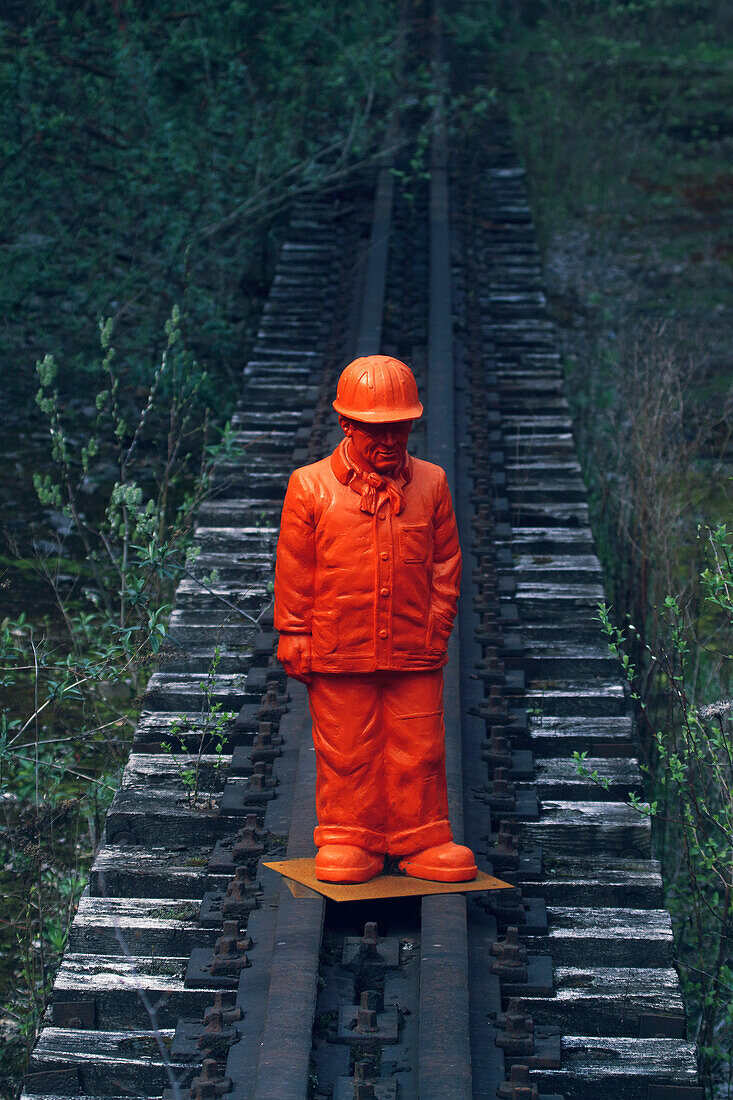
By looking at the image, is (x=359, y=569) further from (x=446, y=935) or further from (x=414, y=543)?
(x=446, y=935)

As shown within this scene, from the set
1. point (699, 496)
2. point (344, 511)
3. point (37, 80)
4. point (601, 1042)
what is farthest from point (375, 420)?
point (37, 80)

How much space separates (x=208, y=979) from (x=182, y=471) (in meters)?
4.06

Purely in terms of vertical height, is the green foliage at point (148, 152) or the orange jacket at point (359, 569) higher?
the green foliage at point (148, 152)

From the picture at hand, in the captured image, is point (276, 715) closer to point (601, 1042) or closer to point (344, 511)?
point (344, 511)

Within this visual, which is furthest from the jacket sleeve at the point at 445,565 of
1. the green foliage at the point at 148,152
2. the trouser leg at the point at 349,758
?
the green foliage at the point at 148,152

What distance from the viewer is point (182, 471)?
7238 mm

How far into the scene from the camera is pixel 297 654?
369 centimetres

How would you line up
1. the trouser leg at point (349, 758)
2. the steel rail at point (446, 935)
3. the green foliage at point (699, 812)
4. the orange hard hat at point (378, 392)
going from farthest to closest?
the green foliage at point (699, 812), the trouser leg at point (349, 758), the orange hard hat at point (378, 392), the steel rail at point (446, 935)

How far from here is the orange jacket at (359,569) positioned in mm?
3619

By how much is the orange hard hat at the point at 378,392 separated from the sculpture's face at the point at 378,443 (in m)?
0.04

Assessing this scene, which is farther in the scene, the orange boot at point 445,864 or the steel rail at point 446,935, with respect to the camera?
the orange boot at point 445,864

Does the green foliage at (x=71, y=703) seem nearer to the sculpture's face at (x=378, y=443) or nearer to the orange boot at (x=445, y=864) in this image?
the orange boot at (x=445, y=864)

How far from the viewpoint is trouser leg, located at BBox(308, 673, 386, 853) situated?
373 cm

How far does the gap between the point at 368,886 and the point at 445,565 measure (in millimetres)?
930
